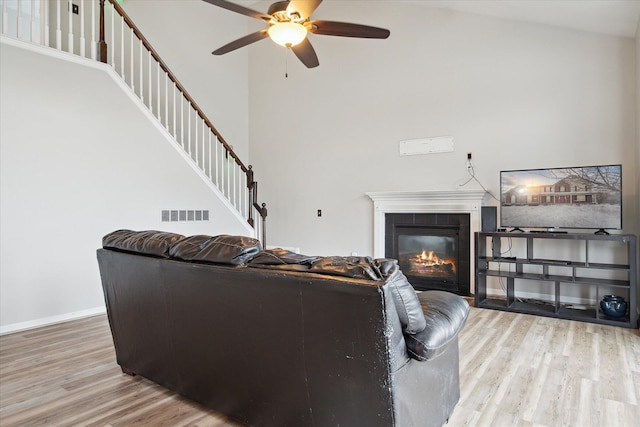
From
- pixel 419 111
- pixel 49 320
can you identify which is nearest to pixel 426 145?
pixel 419 111

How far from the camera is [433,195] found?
498 centimetres

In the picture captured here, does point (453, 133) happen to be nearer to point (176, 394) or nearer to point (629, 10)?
point (629, 10)

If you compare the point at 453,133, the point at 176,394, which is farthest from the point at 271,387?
the point at 453,133

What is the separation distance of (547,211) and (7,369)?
488 centimetres

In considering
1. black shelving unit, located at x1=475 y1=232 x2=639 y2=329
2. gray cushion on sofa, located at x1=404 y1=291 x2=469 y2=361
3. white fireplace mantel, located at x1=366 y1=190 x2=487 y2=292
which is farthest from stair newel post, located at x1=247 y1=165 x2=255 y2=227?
gray cushion on sofa, located at x1=404 y1=291 x2=469 y2=361

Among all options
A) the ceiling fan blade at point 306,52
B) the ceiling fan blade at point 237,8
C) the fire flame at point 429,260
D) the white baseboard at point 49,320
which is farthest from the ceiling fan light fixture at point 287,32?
the white baseboard at point 49,320

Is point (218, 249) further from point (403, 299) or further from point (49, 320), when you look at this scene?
point (49, 320)

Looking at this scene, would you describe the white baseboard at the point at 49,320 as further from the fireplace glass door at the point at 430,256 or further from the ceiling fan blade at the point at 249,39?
the fireplace glass door at the point at 430,256

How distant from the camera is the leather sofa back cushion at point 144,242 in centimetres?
208

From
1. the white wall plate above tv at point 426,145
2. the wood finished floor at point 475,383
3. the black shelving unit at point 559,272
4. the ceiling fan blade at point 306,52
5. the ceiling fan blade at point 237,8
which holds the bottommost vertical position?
the wood finished floor at point 475,383

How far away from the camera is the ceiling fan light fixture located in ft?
10.6

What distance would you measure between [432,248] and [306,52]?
2976 millimetres

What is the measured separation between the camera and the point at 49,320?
3.73 m

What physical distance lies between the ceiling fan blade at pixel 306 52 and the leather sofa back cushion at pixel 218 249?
8.09 ft
